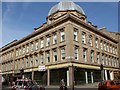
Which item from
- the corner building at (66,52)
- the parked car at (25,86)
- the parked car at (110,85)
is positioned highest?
the corner building at (66,52)

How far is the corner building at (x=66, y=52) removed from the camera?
2909 centimetres

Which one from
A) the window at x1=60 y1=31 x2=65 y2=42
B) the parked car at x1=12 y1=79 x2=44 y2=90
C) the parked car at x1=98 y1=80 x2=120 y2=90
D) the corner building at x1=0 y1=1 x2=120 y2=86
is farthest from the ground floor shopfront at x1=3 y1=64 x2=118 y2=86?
the parked car at x1=12 y1=79 x2=44 y2=90

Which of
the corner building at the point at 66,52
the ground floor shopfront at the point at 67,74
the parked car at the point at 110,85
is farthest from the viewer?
the corner building at the point at 66,52

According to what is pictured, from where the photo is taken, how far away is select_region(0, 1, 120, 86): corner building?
29094mm

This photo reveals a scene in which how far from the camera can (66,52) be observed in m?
28.8

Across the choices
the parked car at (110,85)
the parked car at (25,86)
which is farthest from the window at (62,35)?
the parked car at (25,86)

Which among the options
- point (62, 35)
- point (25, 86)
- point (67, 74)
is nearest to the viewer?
point (25, 86)

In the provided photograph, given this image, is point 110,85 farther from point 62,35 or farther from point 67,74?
point 62,35

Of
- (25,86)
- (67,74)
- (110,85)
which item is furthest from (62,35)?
(25,86)

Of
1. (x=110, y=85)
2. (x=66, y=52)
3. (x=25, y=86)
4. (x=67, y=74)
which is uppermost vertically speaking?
(x=66, y=52)

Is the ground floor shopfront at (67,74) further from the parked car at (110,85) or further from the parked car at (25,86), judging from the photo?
the parked car at (25,86)

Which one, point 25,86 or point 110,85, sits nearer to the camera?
point 25,86

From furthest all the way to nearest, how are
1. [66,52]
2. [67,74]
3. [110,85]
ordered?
1. [66,52]
2. [67,74]
3. [110,85]

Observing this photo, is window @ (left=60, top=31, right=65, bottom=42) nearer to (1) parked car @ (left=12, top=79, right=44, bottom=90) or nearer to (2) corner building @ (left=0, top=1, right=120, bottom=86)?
(2) corner building @ (left=0, top=1, right=120, bottom=86)
